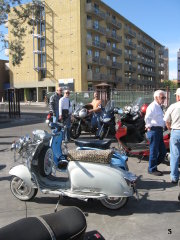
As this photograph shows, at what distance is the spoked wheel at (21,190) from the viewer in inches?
178

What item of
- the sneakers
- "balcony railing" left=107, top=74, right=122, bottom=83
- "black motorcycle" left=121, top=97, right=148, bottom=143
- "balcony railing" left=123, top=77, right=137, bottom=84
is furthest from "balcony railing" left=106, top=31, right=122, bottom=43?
the sneakers

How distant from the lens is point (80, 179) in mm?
4090

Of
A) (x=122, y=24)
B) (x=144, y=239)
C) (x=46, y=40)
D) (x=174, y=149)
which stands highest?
(x=122, y=24)

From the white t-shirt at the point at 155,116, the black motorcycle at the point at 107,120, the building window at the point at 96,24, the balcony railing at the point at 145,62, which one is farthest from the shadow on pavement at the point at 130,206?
the balcony railing at the point at 145,62

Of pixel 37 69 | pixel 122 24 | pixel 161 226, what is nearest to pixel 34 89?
pixel 37 69

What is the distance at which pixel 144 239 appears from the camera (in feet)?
11.1

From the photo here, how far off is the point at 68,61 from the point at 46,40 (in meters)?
6.07

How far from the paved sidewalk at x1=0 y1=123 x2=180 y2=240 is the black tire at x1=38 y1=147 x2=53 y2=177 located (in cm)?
50

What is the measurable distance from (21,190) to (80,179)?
1.11 m

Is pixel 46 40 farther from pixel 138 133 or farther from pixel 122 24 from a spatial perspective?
pixel 138 133

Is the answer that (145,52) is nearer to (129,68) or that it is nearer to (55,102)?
(129,68)

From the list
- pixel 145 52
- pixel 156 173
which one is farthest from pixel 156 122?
pixel 145 52

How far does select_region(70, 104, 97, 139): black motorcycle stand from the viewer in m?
10.2

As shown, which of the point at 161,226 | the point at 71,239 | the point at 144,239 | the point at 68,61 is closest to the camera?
the point at 71,239
